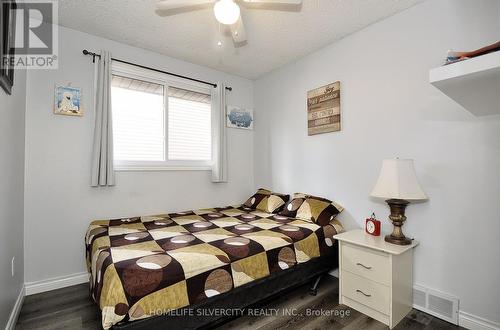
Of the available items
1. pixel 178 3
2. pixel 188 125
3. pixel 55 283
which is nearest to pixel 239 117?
pixel 188 125

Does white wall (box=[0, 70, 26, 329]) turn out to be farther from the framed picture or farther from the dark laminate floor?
the dark laminate floor

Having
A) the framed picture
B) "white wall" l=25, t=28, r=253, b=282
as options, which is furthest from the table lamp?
the framed picture

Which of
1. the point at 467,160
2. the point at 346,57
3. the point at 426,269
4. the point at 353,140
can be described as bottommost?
the point at 426,269

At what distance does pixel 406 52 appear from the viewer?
2.07m

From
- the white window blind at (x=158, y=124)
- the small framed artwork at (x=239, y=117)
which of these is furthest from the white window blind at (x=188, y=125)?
the small framed artwork at (x=239, y=117)

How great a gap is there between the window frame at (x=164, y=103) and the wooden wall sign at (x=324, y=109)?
1337 mm

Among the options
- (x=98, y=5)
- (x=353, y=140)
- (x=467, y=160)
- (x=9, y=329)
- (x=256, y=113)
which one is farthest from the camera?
(x=256, y=113)

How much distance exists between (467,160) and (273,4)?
5.90ft

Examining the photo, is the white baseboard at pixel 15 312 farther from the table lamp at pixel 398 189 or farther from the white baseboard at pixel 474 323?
the white baseboard at pixel 474 323

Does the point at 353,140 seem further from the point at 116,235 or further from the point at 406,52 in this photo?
the point at 116,235

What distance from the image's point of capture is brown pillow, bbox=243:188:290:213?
296 centimetres

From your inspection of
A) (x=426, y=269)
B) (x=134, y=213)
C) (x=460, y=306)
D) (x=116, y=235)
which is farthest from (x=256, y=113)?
(x=460, y=306)

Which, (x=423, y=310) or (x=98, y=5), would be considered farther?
(x=98, y=5)

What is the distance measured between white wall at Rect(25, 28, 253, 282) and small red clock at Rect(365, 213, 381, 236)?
7.31 feet
